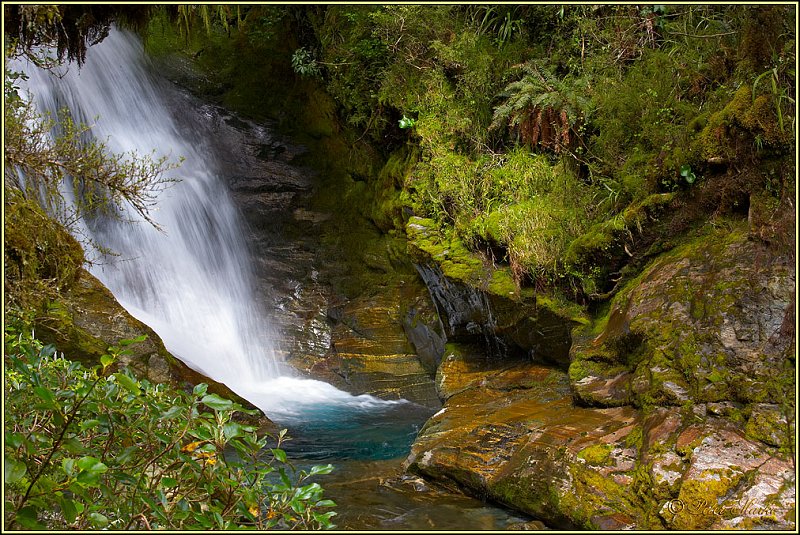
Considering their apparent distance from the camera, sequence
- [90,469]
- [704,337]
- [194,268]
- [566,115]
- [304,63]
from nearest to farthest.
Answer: [90,469], [704,337], [566,115], [194,268], [304,63]

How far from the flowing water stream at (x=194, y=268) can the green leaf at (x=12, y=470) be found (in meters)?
4.92

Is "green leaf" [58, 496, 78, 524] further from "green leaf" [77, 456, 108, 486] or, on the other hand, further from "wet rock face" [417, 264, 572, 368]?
"wet rock face" [417, 264, 572, 368]

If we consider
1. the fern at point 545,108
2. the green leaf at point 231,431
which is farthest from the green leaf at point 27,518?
the fern at point 545,108

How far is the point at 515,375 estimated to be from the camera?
738cm

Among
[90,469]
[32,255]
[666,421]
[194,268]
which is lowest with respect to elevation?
[666,421]

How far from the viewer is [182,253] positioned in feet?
37.8

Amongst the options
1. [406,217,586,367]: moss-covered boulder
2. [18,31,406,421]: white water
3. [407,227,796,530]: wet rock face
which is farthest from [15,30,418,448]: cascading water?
[407,227,796,530]: wet rock face

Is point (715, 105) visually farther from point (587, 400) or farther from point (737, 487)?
point (737, 487)

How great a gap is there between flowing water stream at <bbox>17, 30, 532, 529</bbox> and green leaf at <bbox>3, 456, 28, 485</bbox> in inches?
194

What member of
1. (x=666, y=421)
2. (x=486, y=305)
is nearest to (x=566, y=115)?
(x=486, y=305)

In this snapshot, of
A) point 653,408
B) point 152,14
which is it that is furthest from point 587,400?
point 152,14

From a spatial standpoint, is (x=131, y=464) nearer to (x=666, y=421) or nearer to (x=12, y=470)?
(x=12, y=470)

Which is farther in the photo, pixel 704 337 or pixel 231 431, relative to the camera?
pixel 704 337

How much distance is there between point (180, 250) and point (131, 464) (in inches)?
355
